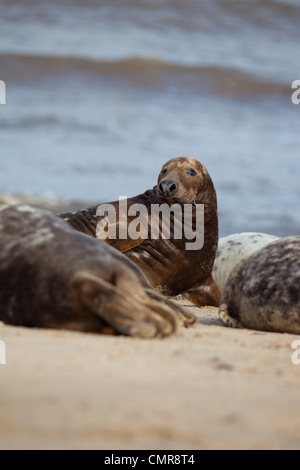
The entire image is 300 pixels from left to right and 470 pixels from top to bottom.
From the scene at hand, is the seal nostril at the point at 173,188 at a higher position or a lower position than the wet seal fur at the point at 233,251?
higher

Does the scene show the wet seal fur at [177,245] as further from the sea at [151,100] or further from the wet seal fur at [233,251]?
the sea at [151,100]

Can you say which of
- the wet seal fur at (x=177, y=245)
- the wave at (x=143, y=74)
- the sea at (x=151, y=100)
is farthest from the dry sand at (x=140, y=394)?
the wave at (x=143, y=74)

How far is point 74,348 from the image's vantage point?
11.2 feet

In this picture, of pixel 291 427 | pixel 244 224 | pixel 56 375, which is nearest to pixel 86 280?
pixel 56 375

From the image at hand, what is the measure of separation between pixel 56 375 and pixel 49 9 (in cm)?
2076

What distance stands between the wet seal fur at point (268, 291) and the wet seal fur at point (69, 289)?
1091 millimetres

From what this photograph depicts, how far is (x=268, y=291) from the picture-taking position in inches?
191

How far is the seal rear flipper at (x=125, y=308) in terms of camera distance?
364 cm

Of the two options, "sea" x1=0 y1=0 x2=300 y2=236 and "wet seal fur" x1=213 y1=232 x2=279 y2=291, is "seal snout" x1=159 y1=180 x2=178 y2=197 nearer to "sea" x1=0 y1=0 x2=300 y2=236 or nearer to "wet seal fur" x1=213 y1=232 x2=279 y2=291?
"wet seal fur" x1=213 y1=232 x2=279 y2=291

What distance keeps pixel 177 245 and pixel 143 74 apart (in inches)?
554

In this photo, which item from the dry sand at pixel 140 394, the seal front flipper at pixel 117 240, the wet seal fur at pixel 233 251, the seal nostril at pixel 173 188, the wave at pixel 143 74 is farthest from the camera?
the wave at pixel 143 74

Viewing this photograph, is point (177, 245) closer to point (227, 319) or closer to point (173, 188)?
point (173, 188)

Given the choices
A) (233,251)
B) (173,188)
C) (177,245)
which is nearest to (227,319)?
(177,245)

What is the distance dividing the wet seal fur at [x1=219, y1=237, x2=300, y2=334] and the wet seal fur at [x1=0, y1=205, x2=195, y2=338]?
109 cm
